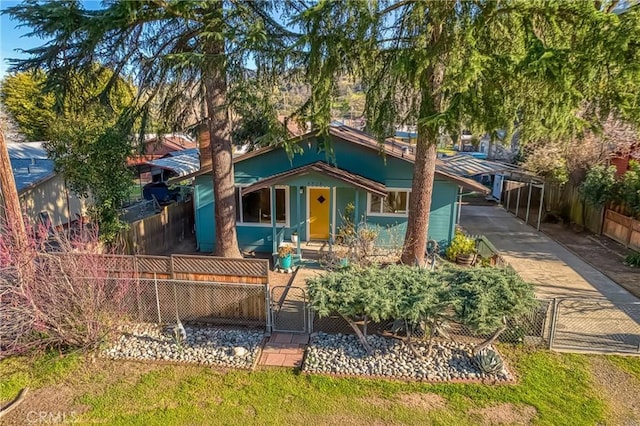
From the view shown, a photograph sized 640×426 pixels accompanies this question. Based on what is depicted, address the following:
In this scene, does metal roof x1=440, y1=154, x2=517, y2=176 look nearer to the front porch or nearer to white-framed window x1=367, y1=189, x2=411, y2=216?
white-framed window x1=367, y1=189, x2=411, y2=216

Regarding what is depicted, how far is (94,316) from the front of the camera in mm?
7340

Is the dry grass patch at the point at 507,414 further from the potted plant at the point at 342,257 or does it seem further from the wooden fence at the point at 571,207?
the wooden fence at the point at 571,207

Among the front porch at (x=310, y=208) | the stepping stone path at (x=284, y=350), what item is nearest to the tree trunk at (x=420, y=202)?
the front porch at (x=310, y=208)

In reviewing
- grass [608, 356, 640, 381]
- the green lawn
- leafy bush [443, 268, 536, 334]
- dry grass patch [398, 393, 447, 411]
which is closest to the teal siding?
leafy bush [443, 268, 536, 334]

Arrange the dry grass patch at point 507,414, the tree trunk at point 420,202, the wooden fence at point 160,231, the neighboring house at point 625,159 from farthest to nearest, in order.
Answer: the neighboring house at point 625,159 → the wooden fence at point 160,231 → the tree trunk at point 420,202 → the dry grass patch at point 507,414

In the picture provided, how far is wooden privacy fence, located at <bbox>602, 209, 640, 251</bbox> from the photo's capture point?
529 inches

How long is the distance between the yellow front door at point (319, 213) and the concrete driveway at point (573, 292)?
21.9 ft

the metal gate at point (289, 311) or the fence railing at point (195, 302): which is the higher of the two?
the fence railing at point (195, 302)

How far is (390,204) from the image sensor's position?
44.1ft

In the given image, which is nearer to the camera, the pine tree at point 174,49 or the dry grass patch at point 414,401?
the dry grass patch at point 414,401

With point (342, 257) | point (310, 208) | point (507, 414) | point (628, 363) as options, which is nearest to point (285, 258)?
point (342, 257)

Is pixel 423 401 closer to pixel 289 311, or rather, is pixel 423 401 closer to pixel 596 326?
pixel 289 311

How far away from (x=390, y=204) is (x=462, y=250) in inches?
115

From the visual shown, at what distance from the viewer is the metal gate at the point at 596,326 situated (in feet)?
25.3
